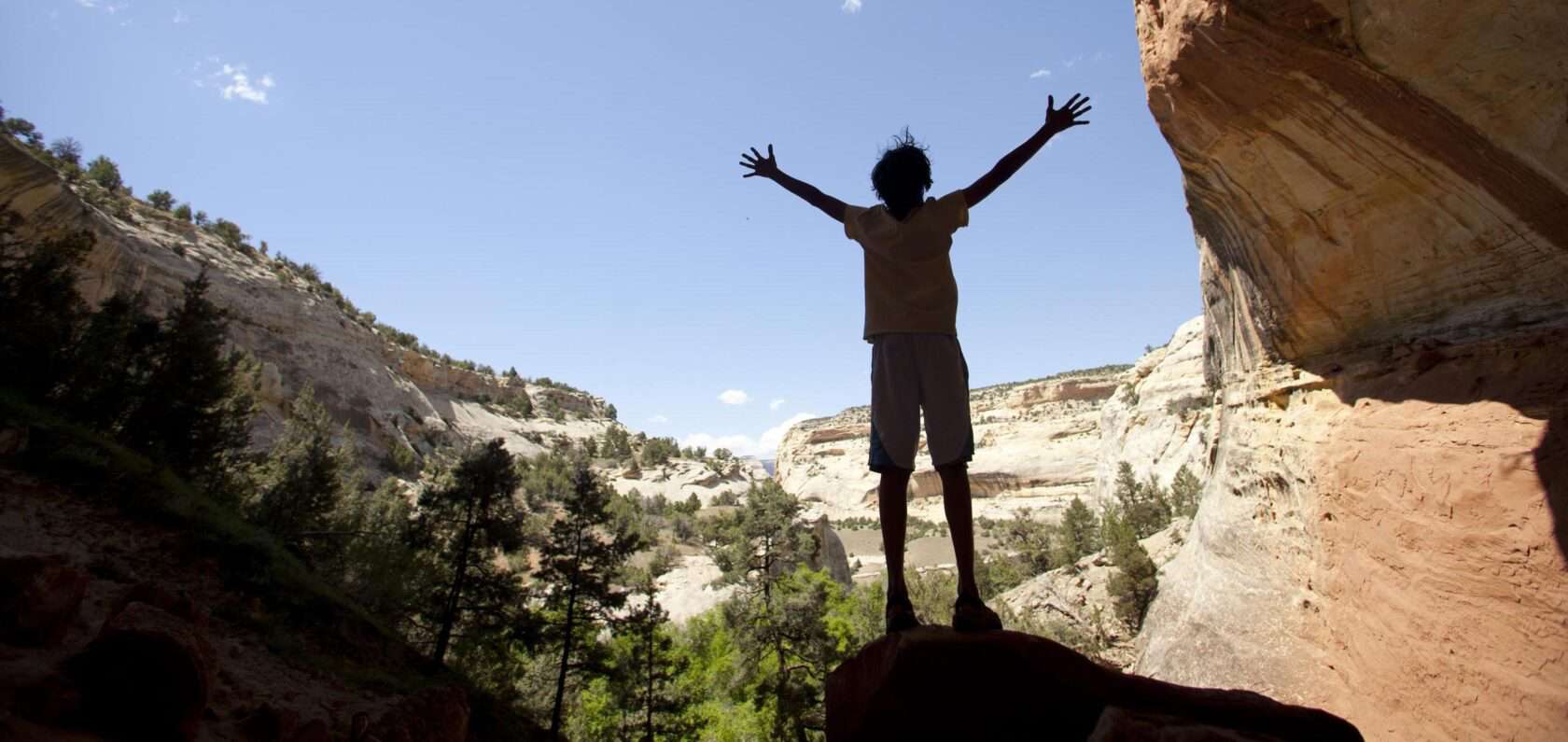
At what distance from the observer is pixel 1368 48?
16.9ft

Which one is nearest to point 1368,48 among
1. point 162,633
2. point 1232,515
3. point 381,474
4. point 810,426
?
point 1232,515

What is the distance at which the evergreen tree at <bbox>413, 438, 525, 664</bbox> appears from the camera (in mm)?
14125

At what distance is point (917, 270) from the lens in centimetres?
299

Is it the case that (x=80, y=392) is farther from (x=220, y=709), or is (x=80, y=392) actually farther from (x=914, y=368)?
(x=914, y=368)

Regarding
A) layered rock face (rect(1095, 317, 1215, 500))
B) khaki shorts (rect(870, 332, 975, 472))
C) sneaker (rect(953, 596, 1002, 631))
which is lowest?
sneaker (rect(953, 596, 1002, 631))

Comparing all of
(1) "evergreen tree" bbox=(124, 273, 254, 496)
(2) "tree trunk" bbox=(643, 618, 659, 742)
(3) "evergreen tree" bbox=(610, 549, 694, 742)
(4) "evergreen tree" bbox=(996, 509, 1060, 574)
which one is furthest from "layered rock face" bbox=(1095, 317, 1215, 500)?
(1) "evergreen tree" bbox=(124, 273, 254, 496)

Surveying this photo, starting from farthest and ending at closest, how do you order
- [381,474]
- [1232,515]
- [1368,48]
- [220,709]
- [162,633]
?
[381,474] < [1232,515] < [1368,48] < [220,709] < [162,633]

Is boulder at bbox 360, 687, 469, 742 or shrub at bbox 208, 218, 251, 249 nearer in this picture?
boulder at bbox 360, 687, 469, 742

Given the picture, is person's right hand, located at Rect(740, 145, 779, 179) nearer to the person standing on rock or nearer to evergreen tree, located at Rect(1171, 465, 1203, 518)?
the person standing on rock

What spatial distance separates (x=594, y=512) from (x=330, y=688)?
9.79 meters

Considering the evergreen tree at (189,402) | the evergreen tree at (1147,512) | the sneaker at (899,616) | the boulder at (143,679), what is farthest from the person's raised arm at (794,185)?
the evergreen tree at (1147,512)

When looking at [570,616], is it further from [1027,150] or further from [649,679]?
[1027,150]

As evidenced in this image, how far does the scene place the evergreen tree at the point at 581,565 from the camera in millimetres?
15234

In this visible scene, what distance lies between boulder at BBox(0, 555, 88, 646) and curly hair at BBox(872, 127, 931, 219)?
4.62m
